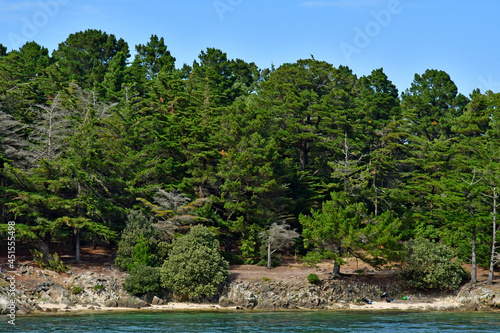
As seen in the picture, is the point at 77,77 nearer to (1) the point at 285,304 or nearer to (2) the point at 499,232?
(1) the point at 285,304

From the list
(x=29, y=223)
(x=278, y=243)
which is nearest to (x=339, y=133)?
(x=278, y=243)

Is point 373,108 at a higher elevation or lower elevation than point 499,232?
higher

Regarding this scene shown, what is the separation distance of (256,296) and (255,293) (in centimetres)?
29

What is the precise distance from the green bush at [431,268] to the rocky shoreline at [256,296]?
928 mm

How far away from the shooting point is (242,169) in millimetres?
54438

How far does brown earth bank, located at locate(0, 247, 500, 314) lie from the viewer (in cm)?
4403

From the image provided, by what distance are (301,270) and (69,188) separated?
2214cm

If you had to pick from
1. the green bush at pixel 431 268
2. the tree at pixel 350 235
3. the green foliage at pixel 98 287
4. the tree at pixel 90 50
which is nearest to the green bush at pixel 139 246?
the green foliage at pixel 98 287

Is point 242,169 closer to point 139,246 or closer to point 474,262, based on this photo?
point 139,246

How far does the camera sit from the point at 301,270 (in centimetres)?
5206

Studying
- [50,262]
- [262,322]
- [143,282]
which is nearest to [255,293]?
[262,322]

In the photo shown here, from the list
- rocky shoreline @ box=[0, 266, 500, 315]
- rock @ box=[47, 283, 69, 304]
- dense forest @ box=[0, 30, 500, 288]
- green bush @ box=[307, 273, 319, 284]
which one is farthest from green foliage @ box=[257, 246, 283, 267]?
rock @ box=[47, 283, 69, 304]

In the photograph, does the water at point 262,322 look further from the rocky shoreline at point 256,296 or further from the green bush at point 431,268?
the green bush at point 431,268

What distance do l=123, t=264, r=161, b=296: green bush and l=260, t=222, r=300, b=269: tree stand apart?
37.2 ft
